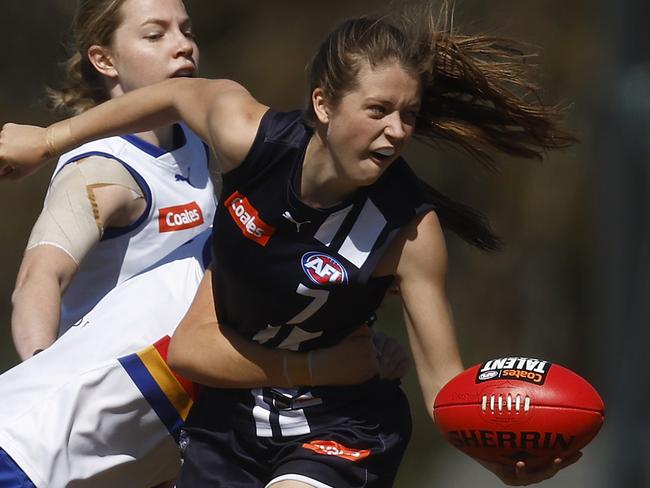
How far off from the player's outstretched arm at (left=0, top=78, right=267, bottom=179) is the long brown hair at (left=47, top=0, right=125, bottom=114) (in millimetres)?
523

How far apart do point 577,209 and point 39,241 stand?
4.34 metres

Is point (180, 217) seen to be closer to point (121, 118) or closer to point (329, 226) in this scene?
point (121, 118)

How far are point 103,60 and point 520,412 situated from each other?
1573 millimetres

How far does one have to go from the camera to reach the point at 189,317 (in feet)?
9.96

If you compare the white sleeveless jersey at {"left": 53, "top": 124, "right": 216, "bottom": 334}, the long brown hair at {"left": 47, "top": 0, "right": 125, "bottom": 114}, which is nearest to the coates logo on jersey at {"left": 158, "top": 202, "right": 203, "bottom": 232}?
the white sleeveless jersey at {"left": 53, "top": 124, "right": 216, "bottom": 334}

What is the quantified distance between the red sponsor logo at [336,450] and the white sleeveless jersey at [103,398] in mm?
362

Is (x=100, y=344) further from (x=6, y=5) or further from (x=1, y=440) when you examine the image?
(x=6, y=5)

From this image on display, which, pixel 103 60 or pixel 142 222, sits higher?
pixel 103 60

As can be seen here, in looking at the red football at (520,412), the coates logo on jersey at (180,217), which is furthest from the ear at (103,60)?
the red football at (520,412)

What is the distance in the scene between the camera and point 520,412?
2.65m

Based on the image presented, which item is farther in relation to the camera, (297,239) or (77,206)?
→ (77,206)

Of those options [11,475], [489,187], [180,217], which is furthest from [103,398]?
[489,187]

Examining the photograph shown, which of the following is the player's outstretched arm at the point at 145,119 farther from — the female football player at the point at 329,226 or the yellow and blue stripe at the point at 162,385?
the yellow and blue stripe at the point at 162,385

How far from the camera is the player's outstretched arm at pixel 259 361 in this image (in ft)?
9.58
